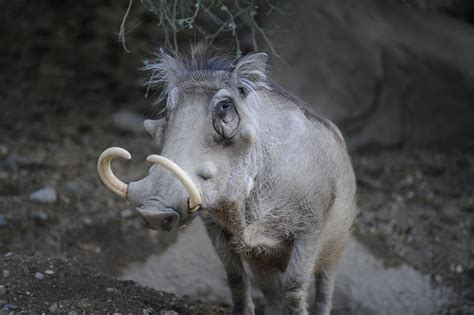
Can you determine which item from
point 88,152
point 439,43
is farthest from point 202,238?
point 439,43

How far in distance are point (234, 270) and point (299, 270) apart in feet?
1.08

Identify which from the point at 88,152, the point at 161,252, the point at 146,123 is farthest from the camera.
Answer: the point at 88,152

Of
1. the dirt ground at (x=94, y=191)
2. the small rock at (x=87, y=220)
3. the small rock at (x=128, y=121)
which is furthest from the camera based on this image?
the small rock at (x=128, y=121)

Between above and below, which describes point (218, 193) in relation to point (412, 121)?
above

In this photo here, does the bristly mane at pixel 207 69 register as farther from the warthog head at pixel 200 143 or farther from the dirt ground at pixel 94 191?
the dirt ground at pixel 94 191

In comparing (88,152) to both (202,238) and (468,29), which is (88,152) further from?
(468,29)

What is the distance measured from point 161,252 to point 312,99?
1.98m

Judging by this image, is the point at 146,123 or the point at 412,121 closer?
the point at 146,123

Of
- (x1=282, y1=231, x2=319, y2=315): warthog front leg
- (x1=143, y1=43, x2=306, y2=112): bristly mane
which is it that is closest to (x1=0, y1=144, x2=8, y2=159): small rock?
(x1=143, y1=43, x2=306, y2=112): bristly mane

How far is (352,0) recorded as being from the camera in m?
6.27

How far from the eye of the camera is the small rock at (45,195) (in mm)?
4961

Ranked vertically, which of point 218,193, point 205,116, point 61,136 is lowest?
point 61,136

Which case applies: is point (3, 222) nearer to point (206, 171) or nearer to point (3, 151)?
point (3, 151)

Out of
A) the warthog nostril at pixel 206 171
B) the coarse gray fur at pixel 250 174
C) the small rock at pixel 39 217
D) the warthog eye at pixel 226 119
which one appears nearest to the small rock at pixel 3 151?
the small rock at pixel 39 217
